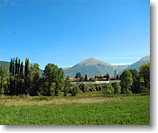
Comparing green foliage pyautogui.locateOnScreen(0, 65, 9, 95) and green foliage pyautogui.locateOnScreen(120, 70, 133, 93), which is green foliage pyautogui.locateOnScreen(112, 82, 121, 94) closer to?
green foliage pyautogui.locateOnScreen(120, 70, 133, 93)

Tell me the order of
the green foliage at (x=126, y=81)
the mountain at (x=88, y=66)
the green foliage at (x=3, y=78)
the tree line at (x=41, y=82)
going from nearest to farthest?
the mountain at (x=88, y=66), the green foliage at (x=3, y=78), the tree line at (x=41, y=82), the green foliage at (x=126, y=81)

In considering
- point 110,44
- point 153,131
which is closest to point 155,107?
point 153,131

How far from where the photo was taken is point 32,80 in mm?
20016

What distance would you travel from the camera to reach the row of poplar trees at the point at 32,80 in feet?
60.6

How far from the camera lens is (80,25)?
22.5 ft

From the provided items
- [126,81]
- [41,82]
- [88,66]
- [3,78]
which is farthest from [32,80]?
[126,81]

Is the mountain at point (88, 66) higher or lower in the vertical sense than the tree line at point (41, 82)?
higher

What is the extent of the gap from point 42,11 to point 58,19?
84 cm

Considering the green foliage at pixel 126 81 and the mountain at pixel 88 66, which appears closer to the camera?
the mountain at pixel 88 66

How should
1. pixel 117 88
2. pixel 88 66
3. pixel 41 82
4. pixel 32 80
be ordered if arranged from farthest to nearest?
pixel 88 66 → pixel 32 80 → pixel 41 82 → pixel 117 88

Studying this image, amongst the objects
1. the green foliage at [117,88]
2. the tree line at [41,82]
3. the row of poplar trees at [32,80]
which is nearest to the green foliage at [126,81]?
the tree line at [41,82]

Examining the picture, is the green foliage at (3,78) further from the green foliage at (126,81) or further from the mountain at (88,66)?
the green foliage at (126,81)

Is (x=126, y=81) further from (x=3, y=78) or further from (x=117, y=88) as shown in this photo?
(x=3, y=78)

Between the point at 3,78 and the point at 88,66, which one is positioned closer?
the point at 3,78
